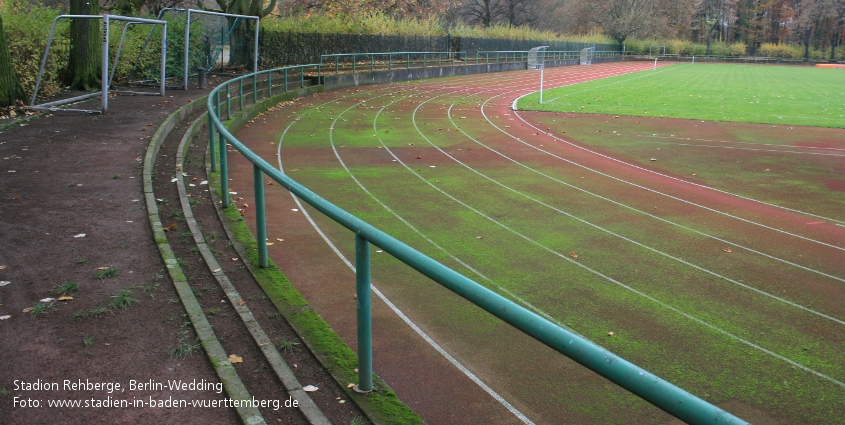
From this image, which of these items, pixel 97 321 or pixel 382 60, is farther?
pixel 382 60

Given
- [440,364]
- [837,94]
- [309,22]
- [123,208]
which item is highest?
[309,22]

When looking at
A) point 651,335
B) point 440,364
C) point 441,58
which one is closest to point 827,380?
point 651,335

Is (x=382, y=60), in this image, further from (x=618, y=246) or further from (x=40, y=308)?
(x=40, y=308)

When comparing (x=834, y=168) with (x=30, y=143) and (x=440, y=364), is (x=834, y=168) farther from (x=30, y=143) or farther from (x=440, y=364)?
(x=30, y=143)

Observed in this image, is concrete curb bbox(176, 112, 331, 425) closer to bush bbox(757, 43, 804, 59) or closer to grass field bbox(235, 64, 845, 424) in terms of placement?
grass field bbox(235, 64, 845, 424)

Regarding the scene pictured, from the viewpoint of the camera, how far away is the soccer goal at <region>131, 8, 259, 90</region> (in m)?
20.5

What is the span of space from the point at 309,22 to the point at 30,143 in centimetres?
2212

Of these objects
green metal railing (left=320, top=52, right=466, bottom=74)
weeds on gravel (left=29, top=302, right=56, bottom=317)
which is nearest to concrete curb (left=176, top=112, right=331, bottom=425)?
weeds on gravel (left=29, top=302, right=56, bottom=317)

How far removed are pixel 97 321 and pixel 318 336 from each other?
4.49ft

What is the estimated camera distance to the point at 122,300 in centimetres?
480

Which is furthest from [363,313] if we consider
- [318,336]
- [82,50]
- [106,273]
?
[82,50]

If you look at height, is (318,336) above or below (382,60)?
below

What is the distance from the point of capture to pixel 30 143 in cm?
1059

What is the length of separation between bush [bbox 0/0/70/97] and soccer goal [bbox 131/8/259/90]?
8.60ft
